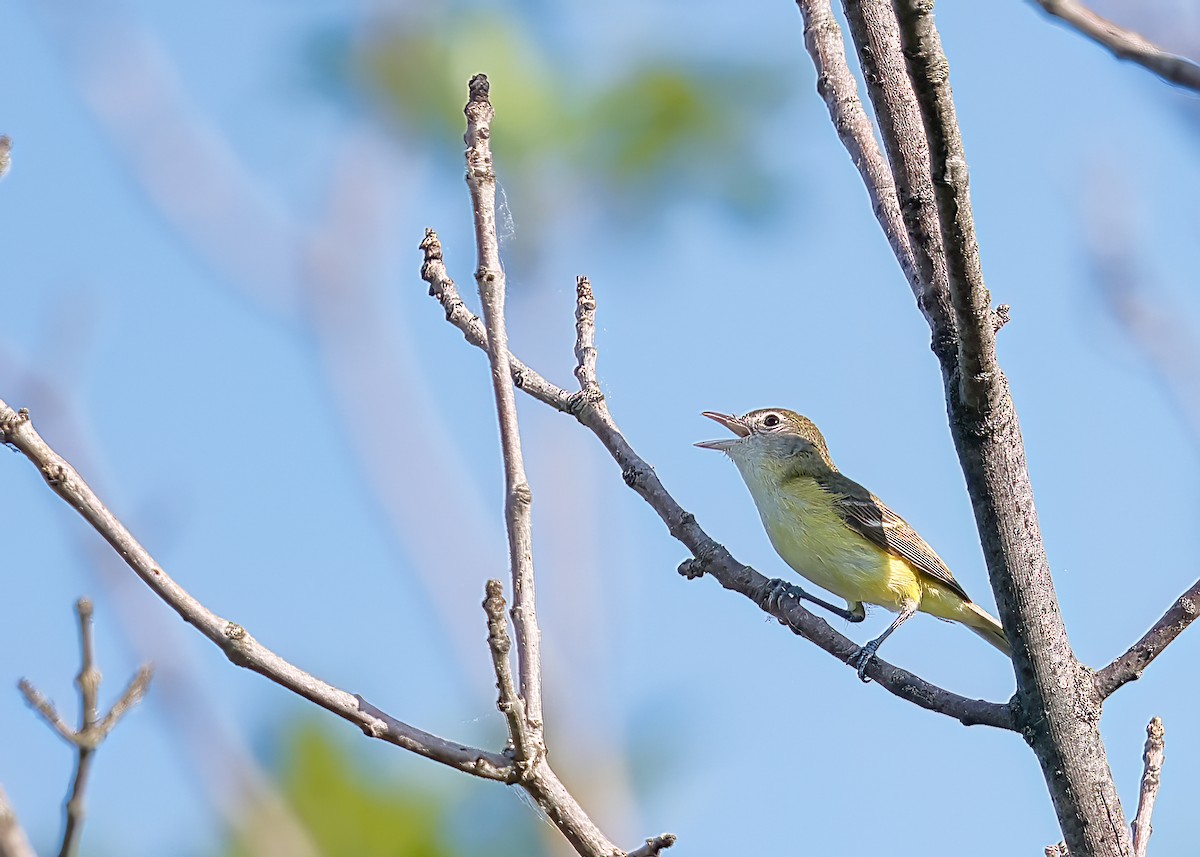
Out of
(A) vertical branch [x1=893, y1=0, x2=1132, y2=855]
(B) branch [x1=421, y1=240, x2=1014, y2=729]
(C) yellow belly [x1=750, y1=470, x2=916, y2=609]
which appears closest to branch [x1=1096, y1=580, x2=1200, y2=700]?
(A) vertical branch [x1=893, y1=0, x2=1132, y2=855]

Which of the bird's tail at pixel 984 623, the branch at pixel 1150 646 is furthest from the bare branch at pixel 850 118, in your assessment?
the bird's tail at pixel 984 623

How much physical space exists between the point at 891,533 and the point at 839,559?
37 centimetres

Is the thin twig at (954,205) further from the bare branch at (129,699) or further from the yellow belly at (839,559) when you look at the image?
the yellow belly at (839,559)

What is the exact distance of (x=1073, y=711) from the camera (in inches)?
129

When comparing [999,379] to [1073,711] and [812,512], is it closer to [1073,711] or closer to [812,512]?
[1073,711]

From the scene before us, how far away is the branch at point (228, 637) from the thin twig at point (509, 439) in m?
0.19

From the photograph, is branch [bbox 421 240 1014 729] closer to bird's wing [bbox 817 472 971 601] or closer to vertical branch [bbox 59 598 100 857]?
vertical branch [bbox 59 598 100 857]

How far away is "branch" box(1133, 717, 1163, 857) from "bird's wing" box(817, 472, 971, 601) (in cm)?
354

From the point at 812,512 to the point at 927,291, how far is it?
411cm

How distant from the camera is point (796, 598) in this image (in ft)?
15.4

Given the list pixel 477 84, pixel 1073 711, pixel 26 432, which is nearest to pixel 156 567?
pixel 26 432

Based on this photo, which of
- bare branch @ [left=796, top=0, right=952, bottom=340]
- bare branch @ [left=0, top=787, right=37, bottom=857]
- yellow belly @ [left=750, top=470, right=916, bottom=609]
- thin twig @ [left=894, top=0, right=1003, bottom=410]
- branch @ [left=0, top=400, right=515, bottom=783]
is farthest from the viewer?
yellow belly @ [left=750, top=470, right=916, bottom=609]

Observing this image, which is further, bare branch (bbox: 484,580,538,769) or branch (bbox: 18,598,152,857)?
bare branch (bbox: 484,580,538,769)

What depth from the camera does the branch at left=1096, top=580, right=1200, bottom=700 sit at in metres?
3.34
